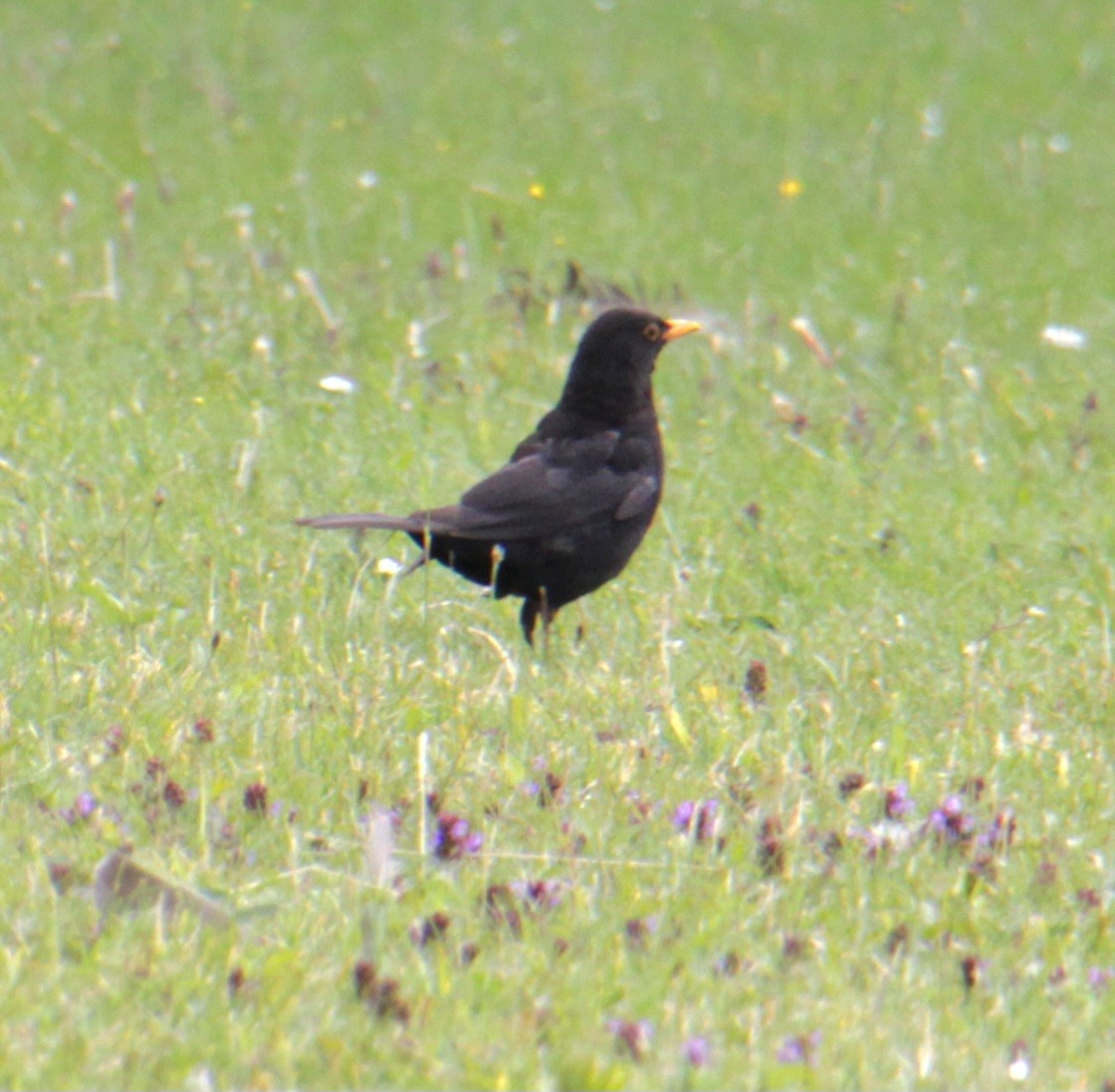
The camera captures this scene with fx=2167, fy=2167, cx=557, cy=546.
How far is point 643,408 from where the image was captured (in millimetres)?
6559

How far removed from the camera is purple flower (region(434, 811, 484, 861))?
3.88 metres

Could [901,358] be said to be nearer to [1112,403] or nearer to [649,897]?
[1112,403]

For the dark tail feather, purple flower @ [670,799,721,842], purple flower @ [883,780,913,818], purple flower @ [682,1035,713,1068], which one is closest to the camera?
purple flower @ [682,1035,713,1068]

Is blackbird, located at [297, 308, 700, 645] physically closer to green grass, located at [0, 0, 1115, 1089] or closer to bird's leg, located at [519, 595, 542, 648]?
bird's leg, located at [519, 595, 542, 648]

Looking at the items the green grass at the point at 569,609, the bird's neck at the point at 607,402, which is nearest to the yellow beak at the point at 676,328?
the bird's neck at the point at 607,402

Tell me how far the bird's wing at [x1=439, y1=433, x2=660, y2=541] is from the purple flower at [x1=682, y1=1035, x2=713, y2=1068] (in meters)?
2.85

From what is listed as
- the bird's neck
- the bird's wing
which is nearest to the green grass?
the bird's wing

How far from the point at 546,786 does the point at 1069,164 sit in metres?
9.09

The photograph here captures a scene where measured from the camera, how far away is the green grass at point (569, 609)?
132 inches

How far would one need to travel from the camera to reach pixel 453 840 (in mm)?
3908

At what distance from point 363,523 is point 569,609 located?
3.46 ft

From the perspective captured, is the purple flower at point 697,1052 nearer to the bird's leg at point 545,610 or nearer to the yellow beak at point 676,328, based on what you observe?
the bird's leg at point 545,610

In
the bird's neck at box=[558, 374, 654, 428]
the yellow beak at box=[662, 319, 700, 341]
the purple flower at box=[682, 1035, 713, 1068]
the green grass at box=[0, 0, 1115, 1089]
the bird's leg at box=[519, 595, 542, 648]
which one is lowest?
the bird's leg at box=[519, 595, 542, 648]

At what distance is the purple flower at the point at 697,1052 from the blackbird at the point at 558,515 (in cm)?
264
